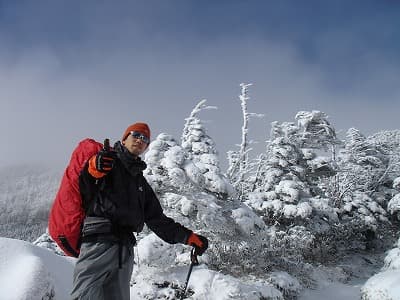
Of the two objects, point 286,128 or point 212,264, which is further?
point 286,128

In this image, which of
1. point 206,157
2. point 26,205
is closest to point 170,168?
point 206,157

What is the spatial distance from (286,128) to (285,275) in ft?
25.9

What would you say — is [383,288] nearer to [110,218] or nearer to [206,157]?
[206,157]

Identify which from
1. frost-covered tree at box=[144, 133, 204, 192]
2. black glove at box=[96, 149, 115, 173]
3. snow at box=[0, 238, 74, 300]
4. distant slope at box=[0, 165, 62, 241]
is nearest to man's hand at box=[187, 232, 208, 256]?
black glove at box=[96, 149, 115, 173]

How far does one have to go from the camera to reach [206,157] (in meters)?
8.81

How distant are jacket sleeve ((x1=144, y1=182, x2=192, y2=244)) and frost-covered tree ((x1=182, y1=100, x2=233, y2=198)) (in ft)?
15.2

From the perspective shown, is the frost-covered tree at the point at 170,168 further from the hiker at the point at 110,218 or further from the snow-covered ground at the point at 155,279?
the hiker at the point at 110,218

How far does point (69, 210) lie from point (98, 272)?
0.44m

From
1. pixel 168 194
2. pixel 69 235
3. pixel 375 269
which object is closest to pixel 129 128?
pixel 69 235

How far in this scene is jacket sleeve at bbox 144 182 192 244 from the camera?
2990mm

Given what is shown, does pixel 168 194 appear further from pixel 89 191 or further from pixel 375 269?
pixel 375 269

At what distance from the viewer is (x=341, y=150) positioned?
21.4 m

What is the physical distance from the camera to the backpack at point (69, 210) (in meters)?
2.34

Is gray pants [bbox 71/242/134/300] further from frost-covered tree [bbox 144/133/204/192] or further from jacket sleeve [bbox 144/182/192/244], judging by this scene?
frost-covered tree [bbox 144/133/204/192]
